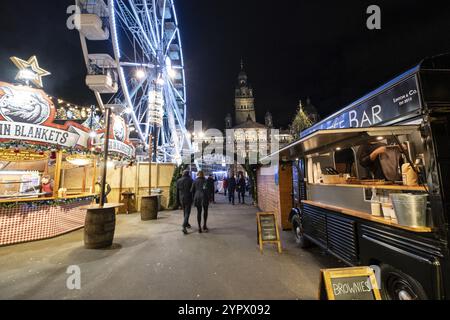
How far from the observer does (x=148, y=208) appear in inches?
324

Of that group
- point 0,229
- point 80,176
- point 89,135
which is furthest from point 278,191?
→ point 80,176

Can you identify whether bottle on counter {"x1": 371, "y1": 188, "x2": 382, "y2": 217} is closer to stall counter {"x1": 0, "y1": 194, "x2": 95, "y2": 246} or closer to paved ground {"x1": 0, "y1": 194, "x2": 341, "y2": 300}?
paved ground {"x1": 0, "y1": 194, "x2": 341, "y2": 300}

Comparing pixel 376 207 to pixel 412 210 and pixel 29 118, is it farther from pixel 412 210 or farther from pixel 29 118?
pixel 29 118

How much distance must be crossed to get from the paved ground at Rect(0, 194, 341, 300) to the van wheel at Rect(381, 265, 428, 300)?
3.11 feet

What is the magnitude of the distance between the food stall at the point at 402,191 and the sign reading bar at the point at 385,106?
0.01m

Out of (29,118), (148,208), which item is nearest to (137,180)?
(148,208)

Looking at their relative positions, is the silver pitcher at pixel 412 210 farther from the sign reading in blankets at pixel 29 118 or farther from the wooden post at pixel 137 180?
the wooden post at pixel 137 180

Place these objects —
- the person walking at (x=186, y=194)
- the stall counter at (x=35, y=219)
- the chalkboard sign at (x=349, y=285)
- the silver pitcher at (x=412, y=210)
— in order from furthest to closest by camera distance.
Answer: the person walking at (x=186, y=194) < the stall counter at (x=35, y=219) < the silver pitcher at (x=412, y=210) < the chalkboard sign at (x=349, y=285)

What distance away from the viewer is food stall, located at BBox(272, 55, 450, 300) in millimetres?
1990

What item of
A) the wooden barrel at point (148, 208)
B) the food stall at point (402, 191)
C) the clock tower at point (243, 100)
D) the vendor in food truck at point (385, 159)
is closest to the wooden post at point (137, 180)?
the wooden barrel at point (148, 208)

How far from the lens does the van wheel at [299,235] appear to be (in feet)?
16.0

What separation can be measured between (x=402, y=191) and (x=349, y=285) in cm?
177
